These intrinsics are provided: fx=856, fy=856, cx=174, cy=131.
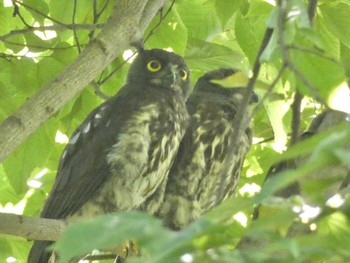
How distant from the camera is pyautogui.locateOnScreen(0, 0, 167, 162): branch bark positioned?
123 inches

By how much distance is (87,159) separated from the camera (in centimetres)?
424

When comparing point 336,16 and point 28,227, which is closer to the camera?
point 28,227

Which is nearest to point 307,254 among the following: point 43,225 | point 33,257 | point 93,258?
point 43,225

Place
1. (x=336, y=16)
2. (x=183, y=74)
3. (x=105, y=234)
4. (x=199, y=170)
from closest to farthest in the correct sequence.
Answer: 1. (x=105, y=234)
2. (x=336, y=16)
3. (x=199, y=170)
4. (x=183, y=74)

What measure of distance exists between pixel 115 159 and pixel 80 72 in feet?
3.18

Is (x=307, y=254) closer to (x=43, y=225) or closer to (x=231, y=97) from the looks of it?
(x=43, y=225)

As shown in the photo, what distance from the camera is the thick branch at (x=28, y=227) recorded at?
3221mm

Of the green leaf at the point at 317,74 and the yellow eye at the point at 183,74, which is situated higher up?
the yellow eye at the point at 183,74

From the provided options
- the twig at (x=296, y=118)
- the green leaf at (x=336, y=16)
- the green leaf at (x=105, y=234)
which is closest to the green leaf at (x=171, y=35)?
the green leaf at (x=336, y=16)

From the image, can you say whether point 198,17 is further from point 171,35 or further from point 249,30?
point 249,30

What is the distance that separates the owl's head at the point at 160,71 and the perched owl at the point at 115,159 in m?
0.31

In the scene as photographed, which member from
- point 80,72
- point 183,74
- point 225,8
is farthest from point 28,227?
point 183,74

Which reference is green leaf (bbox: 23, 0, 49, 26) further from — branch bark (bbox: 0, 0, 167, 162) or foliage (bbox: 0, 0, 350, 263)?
branch bark (bbox: 0, 0, 167, 162)

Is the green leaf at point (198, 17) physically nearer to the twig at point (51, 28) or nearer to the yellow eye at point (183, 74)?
the yellow eye at point (183, 74)
